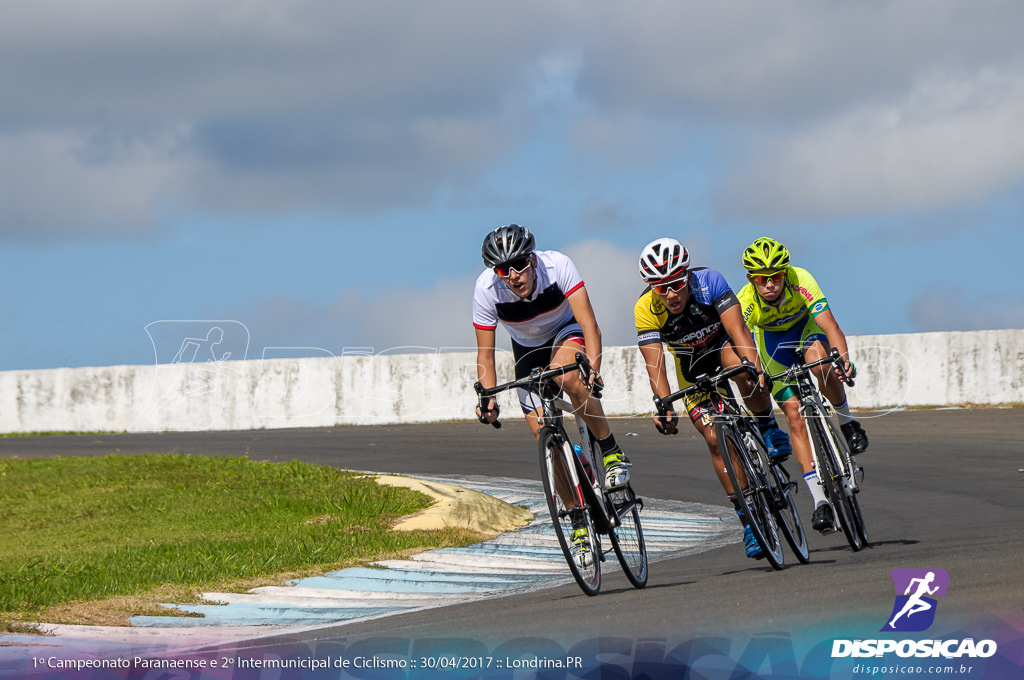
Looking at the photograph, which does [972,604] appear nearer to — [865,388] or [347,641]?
[347,641]

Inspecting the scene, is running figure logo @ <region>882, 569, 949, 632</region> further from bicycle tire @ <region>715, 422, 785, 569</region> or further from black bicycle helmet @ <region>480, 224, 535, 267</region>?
black bicycle helmet @ <region>480, 224, 535, 267</region>

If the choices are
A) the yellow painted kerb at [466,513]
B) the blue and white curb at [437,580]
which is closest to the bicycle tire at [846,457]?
the blue and white curb at [437,580]

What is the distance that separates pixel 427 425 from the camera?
86.3ft

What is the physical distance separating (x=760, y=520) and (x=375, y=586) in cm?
296

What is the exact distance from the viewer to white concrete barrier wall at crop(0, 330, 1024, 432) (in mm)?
24594

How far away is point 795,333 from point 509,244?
112 inches

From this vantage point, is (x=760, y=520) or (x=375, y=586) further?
(x=375, y=586)

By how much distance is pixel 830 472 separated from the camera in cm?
870

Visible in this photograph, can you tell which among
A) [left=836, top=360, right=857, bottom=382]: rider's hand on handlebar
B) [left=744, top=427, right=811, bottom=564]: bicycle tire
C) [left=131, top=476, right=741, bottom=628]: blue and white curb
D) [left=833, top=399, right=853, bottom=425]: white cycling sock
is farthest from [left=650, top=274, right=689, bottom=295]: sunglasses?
[left=131, top=476, right=741, bottom=628]: blue and white curb

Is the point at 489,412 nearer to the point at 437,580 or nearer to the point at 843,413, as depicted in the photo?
the point at 437,580

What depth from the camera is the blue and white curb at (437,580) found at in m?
7.93

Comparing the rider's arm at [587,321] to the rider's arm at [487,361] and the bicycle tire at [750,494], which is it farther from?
the bicycle tire at [750,494]

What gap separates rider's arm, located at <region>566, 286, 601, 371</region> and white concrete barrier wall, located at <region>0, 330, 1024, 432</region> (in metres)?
18.0

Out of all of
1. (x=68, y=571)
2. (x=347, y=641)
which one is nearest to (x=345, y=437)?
(x=68, y=571)
